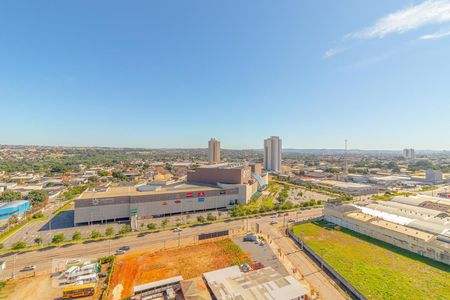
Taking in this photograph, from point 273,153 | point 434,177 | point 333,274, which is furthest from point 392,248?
point 273,153

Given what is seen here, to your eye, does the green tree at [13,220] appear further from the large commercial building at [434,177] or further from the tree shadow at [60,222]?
the large commercial building at [434,177]

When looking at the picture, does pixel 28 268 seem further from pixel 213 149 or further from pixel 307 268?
pixel 213 149

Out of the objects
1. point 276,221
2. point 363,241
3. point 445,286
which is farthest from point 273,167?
point 445,286

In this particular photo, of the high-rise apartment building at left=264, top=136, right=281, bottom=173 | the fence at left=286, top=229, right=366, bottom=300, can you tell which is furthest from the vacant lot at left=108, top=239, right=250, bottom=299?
the high-rise apartment building at left=264, top=136, right=281, bottom=173

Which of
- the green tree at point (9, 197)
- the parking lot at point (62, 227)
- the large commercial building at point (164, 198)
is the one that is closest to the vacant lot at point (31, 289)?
the parking lot at point (62, 227)

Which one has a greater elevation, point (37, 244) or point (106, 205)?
point (106, 205)

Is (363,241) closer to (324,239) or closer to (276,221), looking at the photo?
(324,239)

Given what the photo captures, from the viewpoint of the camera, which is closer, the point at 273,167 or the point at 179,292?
the point at 179,292
